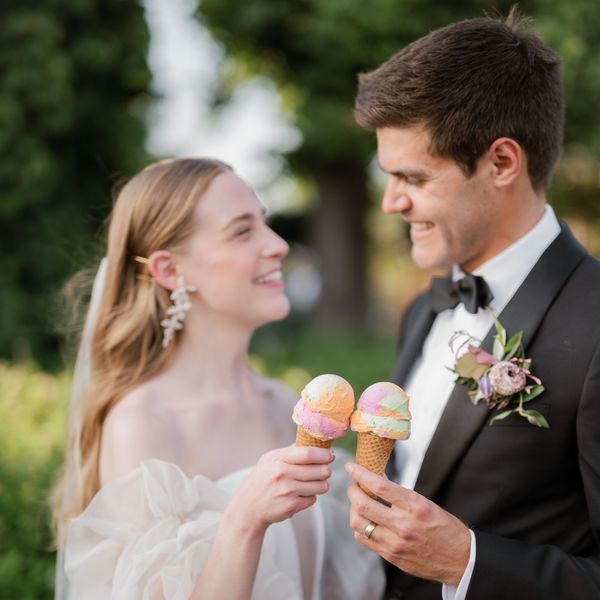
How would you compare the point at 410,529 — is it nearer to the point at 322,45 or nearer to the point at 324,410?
the point at 324,410

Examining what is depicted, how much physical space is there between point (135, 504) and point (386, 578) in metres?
1.06

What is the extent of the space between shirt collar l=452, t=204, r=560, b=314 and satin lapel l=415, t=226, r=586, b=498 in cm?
10

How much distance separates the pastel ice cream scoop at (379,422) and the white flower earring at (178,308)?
1.19m

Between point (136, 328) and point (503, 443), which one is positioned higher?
point (136, 328)

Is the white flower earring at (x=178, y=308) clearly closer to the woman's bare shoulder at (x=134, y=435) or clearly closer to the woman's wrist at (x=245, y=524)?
the woman's bare shoulder at (x=134, y=435)

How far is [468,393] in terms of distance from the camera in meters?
2.50

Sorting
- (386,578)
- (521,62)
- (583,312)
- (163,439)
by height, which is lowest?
(386,578)

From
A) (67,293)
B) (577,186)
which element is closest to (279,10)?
(577,186)

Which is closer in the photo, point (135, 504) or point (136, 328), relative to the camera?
point (135, 504)

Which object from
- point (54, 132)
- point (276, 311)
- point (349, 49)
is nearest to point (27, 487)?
point (276, 311)

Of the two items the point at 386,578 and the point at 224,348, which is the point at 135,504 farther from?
the point at 386,578

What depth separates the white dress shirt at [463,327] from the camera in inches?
106

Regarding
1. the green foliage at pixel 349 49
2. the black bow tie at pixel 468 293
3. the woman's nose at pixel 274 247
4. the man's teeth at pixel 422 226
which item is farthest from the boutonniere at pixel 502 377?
the green foliage at pixel 349 49

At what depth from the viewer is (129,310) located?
3240 mm
